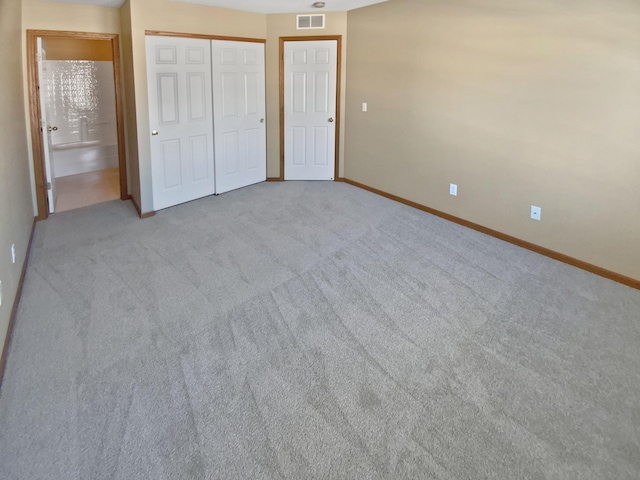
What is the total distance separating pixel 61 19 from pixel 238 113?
7.24 ft

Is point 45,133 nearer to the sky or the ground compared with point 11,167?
nearer to the sky

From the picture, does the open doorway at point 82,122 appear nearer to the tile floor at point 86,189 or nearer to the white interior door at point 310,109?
the tile floor at point 86,189

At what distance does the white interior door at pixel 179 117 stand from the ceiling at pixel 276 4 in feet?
1.66

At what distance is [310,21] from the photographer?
6.15 metres

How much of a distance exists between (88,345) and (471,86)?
4.13 metres

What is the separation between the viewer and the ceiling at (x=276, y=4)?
508cm

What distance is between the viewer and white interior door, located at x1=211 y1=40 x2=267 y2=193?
19.2 ft

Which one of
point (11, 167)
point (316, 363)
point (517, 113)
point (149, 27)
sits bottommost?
point (316, 363)

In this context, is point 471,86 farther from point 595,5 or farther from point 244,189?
point 244,189

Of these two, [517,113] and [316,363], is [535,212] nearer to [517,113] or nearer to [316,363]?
[517,113]

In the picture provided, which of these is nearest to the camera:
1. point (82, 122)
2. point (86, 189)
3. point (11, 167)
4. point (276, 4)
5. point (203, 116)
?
point (11, 167)

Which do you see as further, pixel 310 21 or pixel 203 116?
pixel 310 21

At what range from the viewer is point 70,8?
16.1 ft

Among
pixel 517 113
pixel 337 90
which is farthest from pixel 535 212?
pixel 337 90
